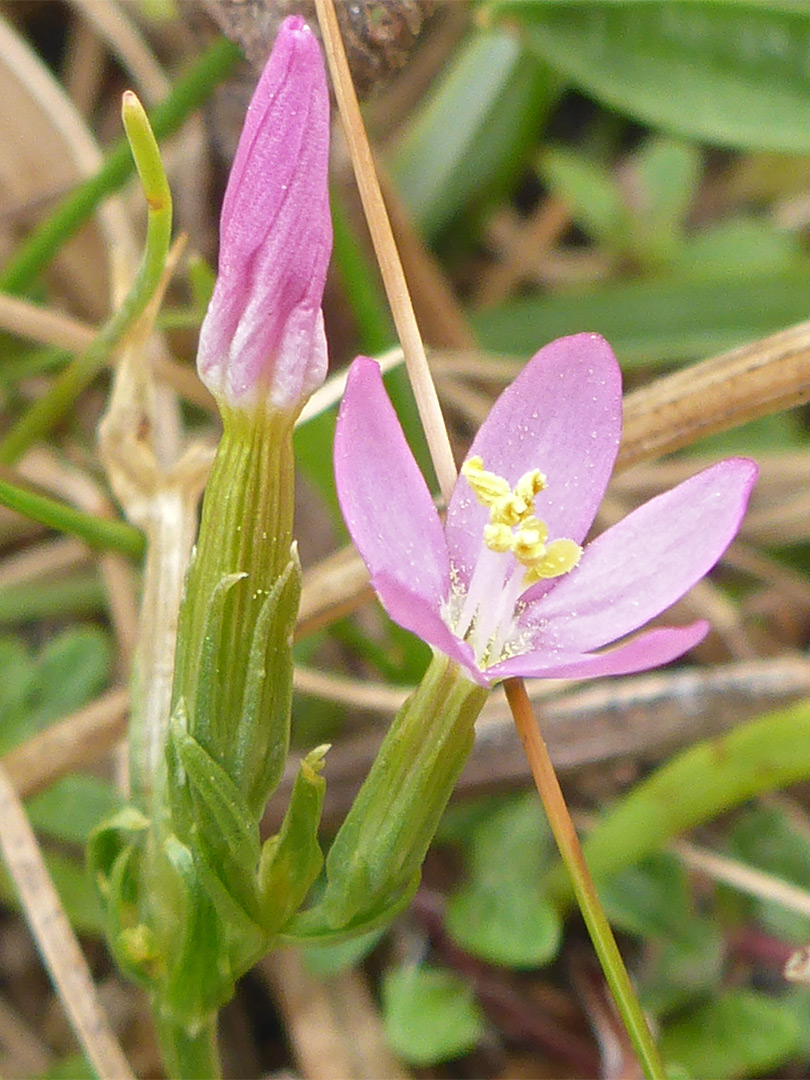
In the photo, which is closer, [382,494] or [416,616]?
[416,616]

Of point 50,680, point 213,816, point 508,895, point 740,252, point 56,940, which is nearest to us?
point 213,816

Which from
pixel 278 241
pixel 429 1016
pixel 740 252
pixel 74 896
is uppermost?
pixel 278 241

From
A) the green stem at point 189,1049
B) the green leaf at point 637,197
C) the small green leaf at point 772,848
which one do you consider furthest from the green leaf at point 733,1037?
the green leaf at point 637,197

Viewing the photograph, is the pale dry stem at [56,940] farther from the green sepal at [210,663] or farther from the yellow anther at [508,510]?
the yellow anther at [508,510]

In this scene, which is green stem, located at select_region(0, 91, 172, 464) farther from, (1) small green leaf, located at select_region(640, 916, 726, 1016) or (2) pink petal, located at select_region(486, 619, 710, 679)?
(1) small green leaf, located at select_region(640, 916, 726, 1016)

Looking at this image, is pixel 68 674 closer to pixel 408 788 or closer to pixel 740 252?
pixel 408 788

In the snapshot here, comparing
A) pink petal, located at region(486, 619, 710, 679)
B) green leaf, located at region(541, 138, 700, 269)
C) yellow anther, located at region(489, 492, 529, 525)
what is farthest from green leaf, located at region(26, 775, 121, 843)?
green leaf, located at region(541, 138, 700, 269)

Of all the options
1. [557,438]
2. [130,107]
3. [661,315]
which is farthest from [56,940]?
[661,315]
